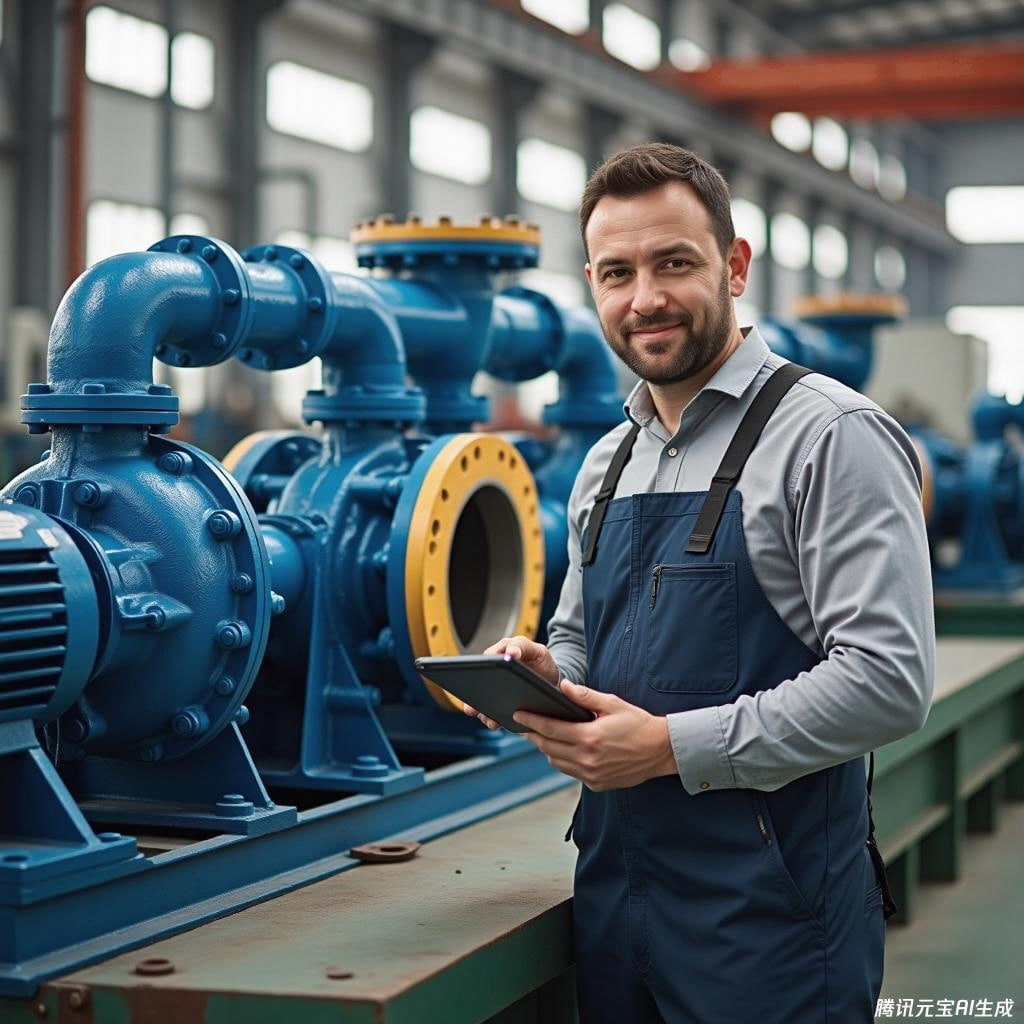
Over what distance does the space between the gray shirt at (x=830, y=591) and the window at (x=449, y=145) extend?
9699 millimetres

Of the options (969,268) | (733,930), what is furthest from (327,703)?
(969,268)

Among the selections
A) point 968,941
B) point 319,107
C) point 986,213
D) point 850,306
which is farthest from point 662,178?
point 986,213

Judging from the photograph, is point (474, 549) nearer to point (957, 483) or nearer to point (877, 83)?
point (957, 483)

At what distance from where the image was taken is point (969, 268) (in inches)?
938

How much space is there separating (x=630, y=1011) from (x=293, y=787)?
29.9 inches

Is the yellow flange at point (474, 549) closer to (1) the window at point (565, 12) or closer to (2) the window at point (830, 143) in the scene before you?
(1) the window at point (565, 12)

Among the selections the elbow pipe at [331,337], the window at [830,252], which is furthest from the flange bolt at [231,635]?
the window at [830,252]

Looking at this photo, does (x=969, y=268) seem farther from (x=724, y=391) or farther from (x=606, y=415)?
(x=724, y=391)

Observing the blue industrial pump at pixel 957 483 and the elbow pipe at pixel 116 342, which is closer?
the elbow pipe at pixel 116 342

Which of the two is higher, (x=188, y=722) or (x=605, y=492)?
(x=605, y=492)

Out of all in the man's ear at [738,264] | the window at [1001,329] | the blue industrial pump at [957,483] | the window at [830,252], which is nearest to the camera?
Result: the man's ear at [738,264]

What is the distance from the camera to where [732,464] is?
1776 mm

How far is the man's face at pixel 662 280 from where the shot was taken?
5.89 ft

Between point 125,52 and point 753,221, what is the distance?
988 centimetres
